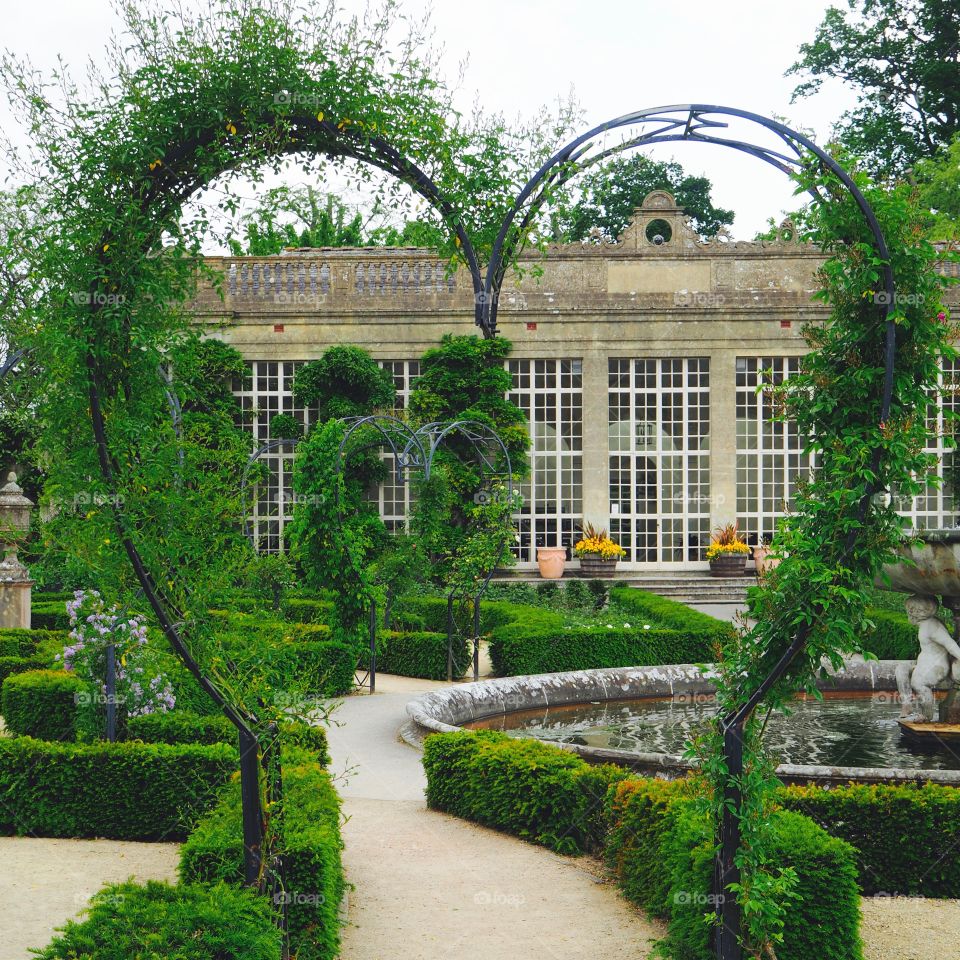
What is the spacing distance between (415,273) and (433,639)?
11.5 m

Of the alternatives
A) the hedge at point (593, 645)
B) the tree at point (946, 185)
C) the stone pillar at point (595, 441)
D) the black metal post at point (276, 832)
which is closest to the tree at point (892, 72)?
the tree at point (946, 185)

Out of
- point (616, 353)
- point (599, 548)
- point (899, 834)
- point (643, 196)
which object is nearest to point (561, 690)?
point (899, 834)

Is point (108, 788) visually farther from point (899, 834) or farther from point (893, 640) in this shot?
point (893, 640)

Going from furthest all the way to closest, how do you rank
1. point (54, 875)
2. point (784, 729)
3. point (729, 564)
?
point (729, 564), point (784, 729), point (54, 875)

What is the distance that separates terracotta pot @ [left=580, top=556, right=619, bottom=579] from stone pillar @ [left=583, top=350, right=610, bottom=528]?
4.26ft

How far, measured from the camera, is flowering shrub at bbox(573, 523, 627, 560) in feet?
71.8

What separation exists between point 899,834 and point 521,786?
7.33 ft

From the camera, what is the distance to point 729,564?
22.0 meters

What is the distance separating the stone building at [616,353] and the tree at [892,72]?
30.3ft

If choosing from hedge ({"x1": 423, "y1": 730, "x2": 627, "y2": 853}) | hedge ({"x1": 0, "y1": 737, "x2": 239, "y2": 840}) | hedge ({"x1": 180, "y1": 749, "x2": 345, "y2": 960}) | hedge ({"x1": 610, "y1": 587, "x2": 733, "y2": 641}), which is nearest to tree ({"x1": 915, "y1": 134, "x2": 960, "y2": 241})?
hedge ({"x1": 610, "y1": 587, "x2": 733, "y2": 641})

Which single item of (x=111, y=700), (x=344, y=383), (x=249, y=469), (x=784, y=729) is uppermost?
(x=344, y=383)

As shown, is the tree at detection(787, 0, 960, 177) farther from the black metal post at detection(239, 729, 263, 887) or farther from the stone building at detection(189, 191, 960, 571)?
the black metal post at detection(239, 729, 263, 887)

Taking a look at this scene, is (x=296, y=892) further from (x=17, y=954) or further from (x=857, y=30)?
(x=857, y=30)

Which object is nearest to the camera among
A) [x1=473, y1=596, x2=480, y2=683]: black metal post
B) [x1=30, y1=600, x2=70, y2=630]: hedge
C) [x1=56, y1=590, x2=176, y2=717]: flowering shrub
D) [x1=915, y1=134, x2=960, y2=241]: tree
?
[x1=56, y1=590, x2=176, y2=717]: flowering shrub
